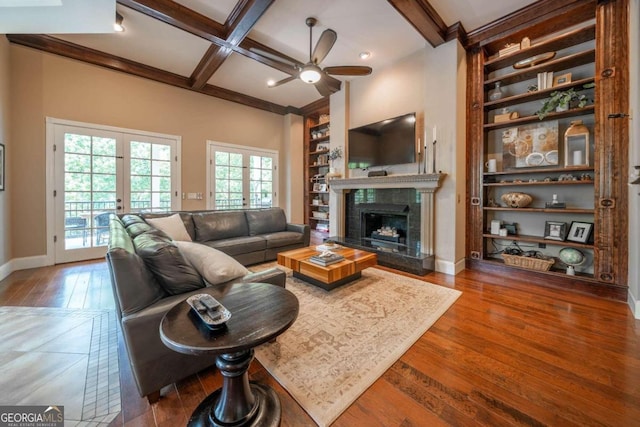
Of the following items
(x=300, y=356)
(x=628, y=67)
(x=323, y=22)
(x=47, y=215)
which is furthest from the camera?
(x=47, y=215)

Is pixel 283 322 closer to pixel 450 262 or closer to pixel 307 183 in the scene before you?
pixel 450 262

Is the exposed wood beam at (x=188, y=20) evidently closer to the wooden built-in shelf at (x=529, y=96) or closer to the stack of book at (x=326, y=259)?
the stack of book at (x=326, y=259)

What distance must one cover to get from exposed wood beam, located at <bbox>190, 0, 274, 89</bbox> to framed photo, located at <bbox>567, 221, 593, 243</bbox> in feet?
14.1

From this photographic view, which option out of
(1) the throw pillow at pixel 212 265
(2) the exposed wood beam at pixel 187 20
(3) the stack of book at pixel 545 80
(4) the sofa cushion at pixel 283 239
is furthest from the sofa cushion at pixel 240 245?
(3) the stack of book at pixel 545 80

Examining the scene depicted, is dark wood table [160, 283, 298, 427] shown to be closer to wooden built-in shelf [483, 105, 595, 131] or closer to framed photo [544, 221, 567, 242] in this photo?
framed photo [544, 221, 567, 242]

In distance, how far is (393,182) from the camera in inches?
155

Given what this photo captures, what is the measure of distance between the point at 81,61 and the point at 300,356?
5.32 metres

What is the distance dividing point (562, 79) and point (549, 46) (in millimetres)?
465

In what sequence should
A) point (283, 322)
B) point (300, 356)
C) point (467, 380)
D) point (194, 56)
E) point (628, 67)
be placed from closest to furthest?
point (283, 322) → point (467, 380) → point (300, 356) → point (628, 67) → point (194, 56)

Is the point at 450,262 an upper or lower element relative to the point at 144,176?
lower

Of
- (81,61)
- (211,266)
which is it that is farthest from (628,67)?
(81,61)

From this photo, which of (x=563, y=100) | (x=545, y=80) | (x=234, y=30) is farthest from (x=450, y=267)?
(x=234, y=30)

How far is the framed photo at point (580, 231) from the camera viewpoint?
2.85 m

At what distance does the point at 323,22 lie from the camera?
3229 millimetres
